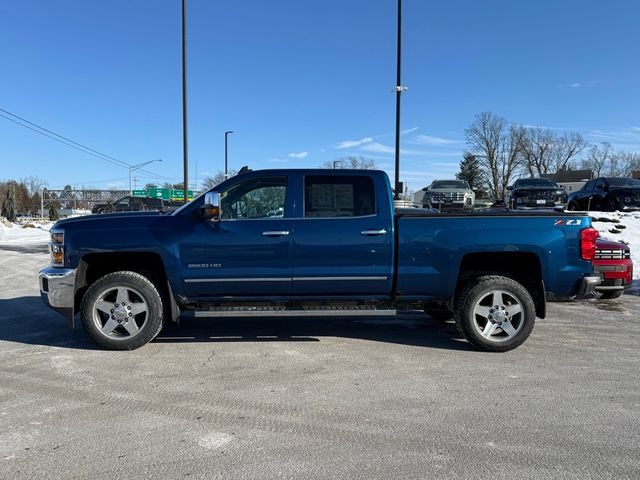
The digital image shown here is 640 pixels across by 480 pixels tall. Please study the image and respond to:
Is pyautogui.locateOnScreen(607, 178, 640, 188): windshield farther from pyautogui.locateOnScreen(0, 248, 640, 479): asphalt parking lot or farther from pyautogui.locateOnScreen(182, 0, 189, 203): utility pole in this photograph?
pyautogui.locateOnScreen(182, 0, 189, 203): utility pole

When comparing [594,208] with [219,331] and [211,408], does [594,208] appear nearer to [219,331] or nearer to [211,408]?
[219,331]

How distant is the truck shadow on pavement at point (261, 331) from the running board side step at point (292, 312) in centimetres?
70

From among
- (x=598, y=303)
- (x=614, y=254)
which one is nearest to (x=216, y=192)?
(x=614, y=254)

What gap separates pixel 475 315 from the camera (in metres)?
5.61

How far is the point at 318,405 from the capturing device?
4156 millimetres

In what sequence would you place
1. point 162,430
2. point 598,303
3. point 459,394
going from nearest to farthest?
point 162,430 < point 459,394 < point 598,303

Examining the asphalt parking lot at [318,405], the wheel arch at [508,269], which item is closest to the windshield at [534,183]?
the asphalt parking lot at [318,405]

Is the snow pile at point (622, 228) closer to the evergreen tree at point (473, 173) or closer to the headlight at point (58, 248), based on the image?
the headlight at point (58, 248)

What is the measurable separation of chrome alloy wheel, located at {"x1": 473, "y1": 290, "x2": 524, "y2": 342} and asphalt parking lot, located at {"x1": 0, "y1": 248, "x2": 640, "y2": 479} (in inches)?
10.6

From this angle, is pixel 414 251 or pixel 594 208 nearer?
pixel 414 251

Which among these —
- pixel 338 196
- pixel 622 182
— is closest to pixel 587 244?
pixel 338 196

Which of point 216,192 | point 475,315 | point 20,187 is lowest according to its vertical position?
point 475,315

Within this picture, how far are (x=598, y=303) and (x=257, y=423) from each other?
7.17 metres

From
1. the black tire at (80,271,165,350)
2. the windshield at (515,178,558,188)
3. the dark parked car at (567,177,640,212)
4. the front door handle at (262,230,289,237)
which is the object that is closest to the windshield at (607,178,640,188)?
the dark parked car at (567,177,640,212)
